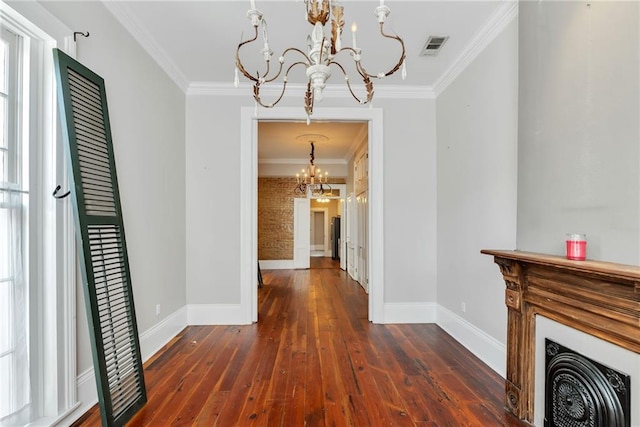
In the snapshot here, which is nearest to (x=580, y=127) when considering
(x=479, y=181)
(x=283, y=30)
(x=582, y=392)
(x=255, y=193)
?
(x=479, y=181)

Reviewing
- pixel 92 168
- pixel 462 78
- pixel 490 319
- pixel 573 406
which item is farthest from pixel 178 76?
pixel 573 406

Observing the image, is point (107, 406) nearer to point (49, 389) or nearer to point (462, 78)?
point (49, 389)

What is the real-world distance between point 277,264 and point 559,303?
8027mm

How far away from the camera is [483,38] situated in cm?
289

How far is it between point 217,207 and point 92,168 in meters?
1.97

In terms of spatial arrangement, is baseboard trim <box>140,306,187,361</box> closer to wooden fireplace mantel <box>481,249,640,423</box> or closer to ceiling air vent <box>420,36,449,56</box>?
wooden fireplace mantel <box>481,249,640,423</box>

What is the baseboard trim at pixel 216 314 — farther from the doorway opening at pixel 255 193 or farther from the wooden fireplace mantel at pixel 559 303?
the wooden fireplace mantel at pixel 559 303

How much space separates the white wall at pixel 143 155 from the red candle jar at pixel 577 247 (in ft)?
9.54

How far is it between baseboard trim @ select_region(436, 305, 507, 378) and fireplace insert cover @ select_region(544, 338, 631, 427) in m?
0.78

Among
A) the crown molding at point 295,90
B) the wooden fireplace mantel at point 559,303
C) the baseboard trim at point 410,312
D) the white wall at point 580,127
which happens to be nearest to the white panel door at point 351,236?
the baseboard trim at point 410,312

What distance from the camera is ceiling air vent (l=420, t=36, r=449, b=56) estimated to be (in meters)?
2.98

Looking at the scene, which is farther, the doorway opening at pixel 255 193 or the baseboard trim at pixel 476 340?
the doorway opening at pixel 255 193

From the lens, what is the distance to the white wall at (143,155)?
2.34 m

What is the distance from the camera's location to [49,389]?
74.9 inches
